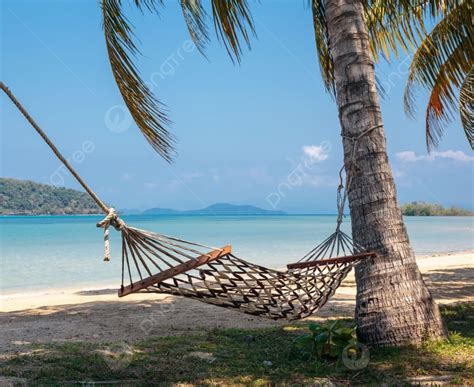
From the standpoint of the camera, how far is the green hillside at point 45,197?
42.0m

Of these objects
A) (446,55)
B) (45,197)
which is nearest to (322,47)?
(446,55)

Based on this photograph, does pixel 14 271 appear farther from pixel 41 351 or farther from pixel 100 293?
pixel 41 351

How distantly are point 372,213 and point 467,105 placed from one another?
180 inches

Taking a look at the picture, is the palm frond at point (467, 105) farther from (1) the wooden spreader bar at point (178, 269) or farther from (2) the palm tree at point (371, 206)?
(1) the wooden spreader bar at point (178, 269)

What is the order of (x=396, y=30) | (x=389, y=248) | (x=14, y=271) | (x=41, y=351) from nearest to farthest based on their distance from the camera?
(x=389, y=248)
(x=41, y=351)
(x=396, y=30)
(x=14, y=271)

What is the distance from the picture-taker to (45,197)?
44.3 meters

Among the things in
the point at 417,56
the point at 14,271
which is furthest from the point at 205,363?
the point at 14,271

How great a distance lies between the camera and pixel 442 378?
2873 millimetres

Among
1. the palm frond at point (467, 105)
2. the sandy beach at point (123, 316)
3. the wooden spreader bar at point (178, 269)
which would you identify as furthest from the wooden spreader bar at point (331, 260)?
the palm frond at point (467, 105)

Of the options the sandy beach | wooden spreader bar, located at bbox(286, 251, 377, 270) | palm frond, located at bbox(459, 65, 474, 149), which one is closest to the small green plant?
wooden spreader bar, located at bbox(286, 251, 377, 270)

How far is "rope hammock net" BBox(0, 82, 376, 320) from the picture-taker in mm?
2346

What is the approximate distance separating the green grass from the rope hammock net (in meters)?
0.44

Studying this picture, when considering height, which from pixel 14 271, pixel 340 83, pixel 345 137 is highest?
pixel 340 83

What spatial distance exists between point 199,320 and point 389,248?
2207mm
